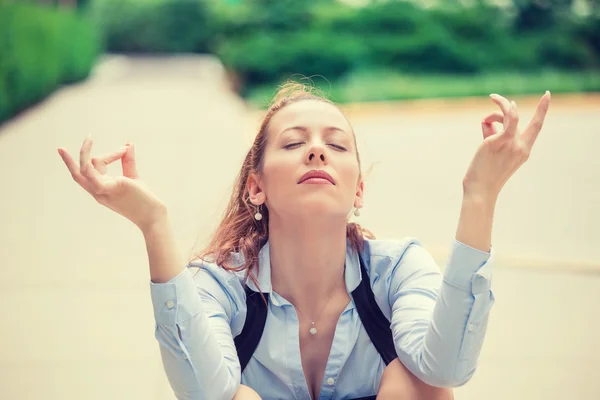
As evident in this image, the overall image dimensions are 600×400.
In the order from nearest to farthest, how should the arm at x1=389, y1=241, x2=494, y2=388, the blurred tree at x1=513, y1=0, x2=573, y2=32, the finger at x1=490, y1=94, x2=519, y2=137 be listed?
the finger at x1=490, y1=94, x2=519, y2=137 → the arm at x1=389, y1=241, x2=494, y2=388 → the blurred tree at x1=513, y1=0, x2=573, y2=32

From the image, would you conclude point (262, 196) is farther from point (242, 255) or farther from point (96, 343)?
point (96, 343)

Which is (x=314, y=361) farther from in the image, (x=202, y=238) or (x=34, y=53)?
(x=34, y=53)

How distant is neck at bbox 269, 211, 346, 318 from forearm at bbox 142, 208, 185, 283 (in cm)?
45

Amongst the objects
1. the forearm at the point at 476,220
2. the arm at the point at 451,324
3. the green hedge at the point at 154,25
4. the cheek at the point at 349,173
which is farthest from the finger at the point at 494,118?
the green hedge at the point at 154,25

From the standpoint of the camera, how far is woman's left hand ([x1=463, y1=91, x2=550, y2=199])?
183cm

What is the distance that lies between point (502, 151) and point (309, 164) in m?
0.59

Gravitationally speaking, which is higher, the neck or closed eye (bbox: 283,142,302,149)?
closed eye (bbox: 283,142,302,149)

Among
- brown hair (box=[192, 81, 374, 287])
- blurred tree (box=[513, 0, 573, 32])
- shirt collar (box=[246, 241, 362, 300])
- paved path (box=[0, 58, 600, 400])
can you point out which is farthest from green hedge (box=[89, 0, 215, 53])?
shirt collar (box=[246, 241, 362, 300])

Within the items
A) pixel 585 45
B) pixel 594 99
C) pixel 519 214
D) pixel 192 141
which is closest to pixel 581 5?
pixel 585 45

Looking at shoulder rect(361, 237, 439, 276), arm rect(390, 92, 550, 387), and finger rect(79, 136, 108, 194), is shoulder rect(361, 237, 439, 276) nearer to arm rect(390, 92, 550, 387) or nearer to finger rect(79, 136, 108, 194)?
arm rect(390, 92, 550, 387)

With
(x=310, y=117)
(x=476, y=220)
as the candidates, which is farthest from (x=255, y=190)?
(x=476, y=220)

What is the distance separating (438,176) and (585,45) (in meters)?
15.1

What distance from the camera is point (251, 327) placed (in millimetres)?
2332

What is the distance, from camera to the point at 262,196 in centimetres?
244
